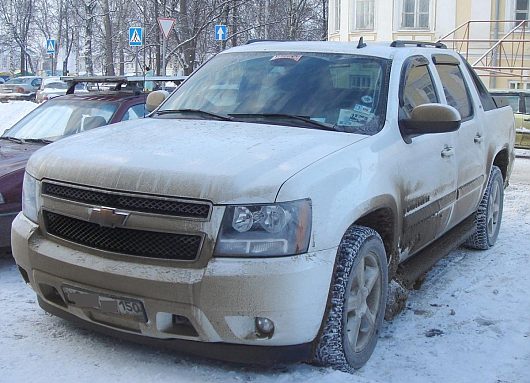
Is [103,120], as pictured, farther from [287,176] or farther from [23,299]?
[287,176]

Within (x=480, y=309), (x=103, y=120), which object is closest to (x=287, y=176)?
(x=480, y=309)

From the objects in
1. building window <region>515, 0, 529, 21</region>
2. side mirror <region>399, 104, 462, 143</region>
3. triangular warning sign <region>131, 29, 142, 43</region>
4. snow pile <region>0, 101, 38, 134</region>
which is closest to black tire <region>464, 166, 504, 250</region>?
side mirror <region>399, 104, 462, 143</region>

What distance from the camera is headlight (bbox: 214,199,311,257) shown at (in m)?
3.25

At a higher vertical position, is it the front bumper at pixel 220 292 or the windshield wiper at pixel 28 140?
the windshield wiper at pixel 28 140

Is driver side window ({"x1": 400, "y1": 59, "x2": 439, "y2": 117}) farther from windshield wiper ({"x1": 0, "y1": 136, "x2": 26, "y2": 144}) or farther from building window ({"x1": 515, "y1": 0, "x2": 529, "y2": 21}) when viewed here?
building window ({"x1": 515, "y1": 0, "x2": 529, "y2": 21})

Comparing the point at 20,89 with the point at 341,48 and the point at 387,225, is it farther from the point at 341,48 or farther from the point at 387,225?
the point at 387,225

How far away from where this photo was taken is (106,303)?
349cm

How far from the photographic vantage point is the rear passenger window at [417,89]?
4.70 metres

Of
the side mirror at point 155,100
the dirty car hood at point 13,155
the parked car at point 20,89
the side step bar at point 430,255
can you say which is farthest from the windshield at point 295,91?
the parked car at point 20,89

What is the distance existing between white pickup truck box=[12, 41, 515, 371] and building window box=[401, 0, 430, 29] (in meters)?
27.1

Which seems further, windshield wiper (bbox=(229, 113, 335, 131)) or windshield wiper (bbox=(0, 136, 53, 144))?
windshield wiper (bbox=(0, 136, 53, 144))

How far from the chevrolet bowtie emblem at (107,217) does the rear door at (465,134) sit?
110 inches

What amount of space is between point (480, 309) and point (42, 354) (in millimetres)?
2915

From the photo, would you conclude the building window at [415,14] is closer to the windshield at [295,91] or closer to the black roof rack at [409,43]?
the black roof rack at [409,43]
